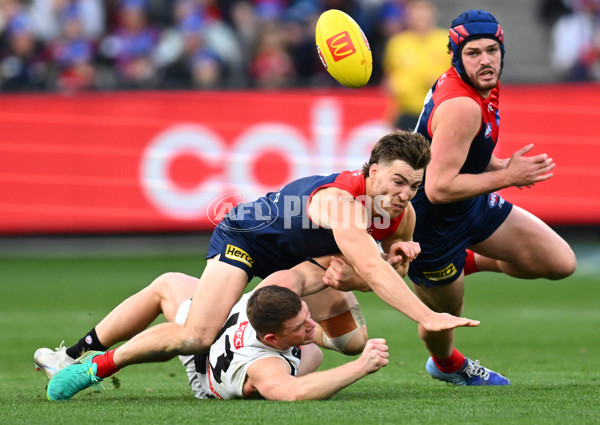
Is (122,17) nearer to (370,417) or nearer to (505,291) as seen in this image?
(505,291)

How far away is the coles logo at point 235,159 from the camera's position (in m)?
14.8

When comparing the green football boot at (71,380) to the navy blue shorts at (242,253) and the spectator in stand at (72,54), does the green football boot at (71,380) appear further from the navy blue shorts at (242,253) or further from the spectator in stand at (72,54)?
the spectator in stand at (72,54)

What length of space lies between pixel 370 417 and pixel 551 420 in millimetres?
920

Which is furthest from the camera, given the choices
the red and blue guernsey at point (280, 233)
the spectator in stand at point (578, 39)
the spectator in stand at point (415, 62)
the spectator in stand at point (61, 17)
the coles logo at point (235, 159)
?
the spectator in stand at point (61, 17)

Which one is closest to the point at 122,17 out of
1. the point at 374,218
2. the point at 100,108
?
the point at 100,108

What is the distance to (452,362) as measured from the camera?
24.6ft

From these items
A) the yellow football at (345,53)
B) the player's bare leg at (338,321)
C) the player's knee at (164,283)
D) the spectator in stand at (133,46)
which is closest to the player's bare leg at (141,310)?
the player's knee at (164,283)

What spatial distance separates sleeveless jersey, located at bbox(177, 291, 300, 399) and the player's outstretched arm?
7 cm

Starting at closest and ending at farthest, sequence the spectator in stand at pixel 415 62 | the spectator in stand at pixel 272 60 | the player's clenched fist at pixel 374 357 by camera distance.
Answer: the player's clenched fist at pixel 374 357, the spectator in stand at pixel 415 62, the spectator in stand at pixel 272 60

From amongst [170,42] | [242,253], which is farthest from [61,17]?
[242,253]

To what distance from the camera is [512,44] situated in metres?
18.5

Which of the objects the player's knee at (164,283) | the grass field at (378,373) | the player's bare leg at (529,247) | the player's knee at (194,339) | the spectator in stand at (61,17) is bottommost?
the grass field at (378,373)

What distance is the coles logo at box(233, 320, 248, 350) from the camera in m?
6.42

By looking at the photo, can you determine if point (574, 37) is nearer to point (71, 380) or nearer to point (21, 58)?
point (21, 58)
